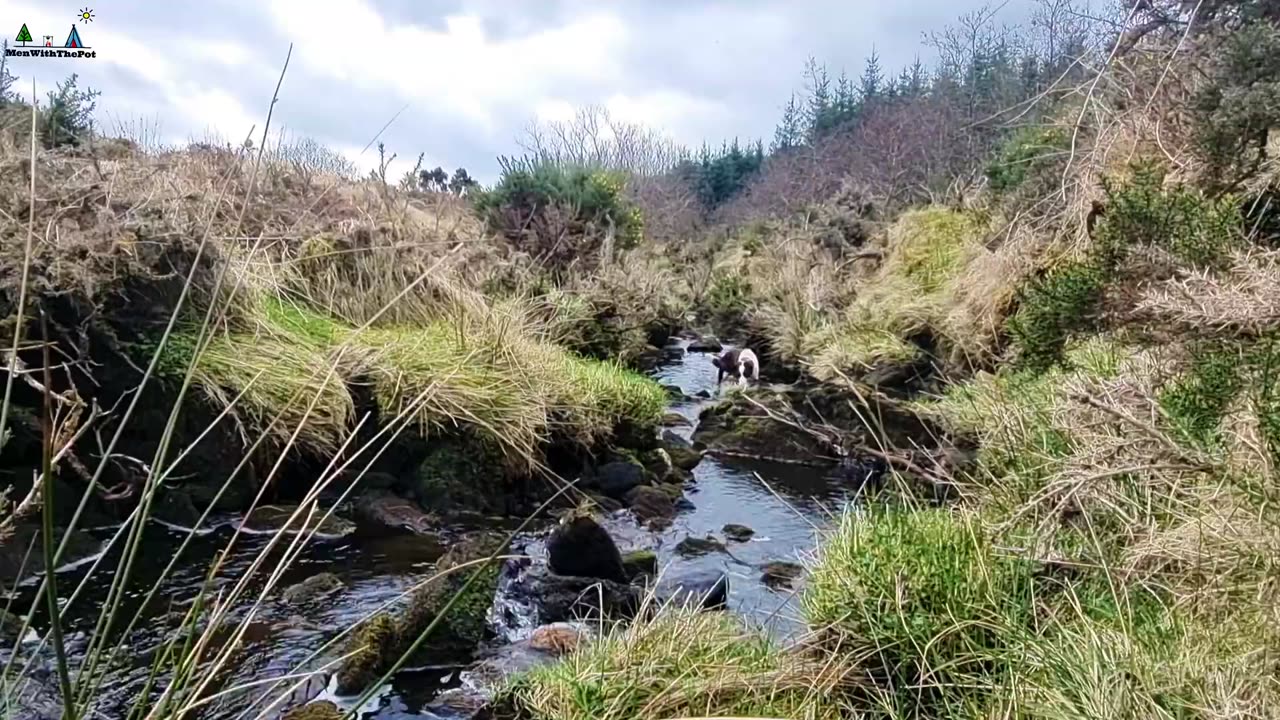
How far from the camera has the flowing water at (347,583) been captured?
11.3 feet

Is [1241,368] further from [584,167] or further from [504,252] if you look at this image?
[584,167]

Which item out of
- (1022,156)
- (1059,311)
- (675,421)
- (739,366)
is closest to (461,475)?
(675,421)

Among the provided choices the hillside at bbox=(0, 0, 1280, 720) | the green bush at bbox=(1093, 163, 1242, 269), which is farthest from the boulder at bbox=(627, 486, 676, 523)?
the green bush at bbox=(1093, 163, 1242, 269)

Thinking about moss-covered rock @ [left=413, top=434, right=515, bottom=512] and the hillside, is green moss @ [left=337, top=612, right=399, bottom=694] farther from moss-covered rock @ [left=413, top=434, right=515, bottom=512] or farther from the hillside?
moss-covered rock @ [left=413, top=434, right=515, bottom=512]

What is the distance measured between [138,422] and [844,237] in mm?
10701

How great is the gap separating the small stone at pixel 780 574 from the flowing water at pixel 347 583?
56 millimetres

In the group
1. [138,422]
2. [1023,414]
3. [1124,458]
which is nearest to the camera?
[1124,458]

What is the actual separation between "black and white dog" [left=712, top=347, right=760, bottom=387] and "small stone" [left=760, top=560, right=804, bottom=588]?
5.65 meters

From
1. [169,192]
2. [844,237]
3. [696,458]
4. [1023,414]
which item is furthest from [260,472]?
[844,237]

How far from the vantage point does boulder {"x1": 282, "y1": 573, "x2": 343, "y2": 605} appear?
13.8ft

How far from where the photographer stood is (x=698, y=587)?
4652 millimetres

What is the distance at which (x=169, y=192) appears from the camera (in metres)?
5.83

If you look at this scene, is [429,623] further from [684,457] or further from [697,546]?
[684,457]

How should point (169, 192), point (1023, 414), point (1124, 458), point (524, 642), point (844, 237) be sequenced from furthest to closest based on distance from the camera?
1. point (844, 237)
2. point (169, 192)
3. point (1023, 414)
4. point (524, 642)
5. point (1124, 458)
